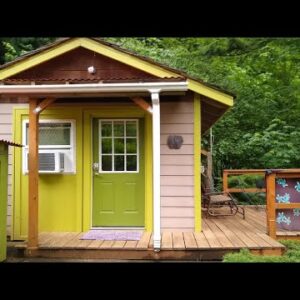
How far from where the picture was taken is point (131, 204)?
640cm

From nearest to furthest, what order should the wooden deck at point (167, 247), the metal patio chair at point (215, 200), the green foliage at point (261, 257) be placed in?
the green foliage at point (261, 257) → the wooden deck at point (167, 247) → the metal patio chair at point (215, 200)

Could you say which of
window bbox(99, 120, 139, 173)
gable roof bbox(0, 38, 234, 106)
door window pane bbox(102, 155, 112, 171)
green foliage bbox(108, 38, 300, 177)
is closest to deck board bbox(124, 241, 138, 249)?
window bbox(99, 120, 139, 173)

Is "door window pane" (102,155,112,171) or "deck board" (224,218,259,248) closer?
"deck board" (224,218,259,248)

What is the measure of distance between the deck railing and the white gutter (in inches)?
77.4

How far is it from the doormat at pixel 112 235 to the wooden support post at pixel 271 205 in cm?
194

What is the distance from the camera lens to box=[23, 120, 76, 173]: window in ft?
20.7

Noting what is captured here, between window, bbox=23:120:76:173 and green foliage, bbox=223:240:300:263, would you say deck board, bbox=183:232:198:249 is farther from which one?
window, bbox=23:120:76:173

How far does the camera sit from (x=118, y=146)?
647 cm

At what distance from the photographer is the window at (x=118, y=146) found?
253 inches

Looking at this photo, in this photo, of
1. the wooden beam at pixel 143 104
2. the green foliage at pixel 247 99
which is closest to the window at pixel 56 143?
the wooden beam at pixel 143 104

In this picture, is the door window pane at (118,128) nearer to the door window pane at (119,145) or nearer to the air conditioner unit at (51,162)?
the door window pane at (119,145)
